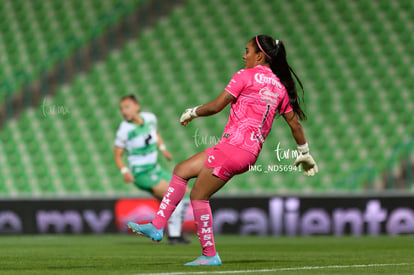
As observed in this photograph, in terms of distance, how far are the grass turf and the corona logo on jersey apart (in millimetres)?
3387

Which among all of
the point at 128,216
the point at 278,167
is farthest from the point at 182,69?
the point at 128,216

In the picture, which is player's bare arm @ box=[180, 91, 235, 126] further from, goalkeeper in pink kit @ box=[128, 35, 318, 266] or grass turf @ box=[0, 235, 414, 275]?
grass turf @ box=[0, 235, 414, 275]

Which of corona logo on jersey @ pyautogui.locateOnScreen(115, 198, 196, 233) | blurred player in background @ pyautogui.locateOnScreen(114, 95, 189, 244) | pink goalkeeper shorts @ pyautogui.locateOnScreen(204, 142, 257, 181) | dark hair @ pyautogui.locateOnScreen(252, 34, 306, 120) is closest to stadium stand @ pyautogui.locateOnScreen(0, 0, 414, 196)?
corona logo on jersey @ pyautogui.locateOnScreen(115, 198, 196, 233)

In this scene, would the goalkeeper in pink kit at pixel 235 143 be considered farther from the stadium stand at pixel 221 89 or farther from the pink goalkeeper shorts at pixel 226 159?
the stadium stand at pixel 221 89

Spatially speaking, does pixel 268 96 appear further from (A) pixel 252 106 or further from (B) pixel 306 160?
(B) pixel 306 160

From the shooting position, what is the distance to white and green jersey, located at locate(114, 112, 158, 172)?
423 inches

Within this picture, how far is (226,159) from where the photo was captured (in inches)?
256

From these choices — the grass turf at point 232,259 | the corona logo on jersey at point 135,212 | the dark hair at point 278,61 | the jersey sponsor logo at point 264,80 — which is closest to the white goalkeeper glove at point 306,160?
the dark hair at point 278,61

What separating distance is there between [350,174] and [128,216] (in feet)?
12.1

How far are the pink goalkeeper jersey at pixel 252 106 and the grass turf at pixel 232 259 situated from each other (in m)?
0.96

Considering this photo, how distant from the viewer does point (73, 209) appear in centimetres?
1423

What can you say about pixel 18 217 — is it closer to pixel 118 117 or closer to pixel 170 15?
pixel 118 117

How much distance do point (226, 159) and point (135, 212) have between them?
7.74 metres

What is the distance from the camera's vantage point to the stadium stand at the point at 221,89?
601 inches
